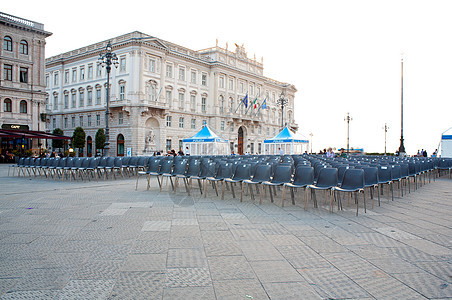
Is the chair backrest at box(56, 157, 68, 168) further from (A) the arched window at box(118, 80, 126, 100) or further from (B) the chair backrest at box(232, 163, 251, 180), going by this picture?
(A) the arched window at box(118, 80, 126, 100)

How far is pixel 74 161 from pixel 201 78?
3977 centimetres

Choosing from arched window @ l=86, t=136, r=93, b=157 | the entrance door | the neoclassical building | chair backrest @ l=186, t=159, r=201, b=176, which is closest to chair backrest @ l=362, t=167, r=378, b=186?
chair backrest @ l=186, t=159, r=201, b=176

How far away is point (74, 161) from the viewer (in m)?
16.9

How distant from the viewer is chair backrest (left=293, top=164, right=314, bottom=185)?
9.00m

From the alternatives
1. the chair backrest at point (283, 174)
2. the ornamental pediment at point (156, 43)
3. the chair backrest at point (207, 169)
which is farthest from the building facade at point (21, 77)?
the chair backrest at point (283, 174)

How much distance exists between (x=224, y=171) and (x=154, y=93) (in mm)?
37641

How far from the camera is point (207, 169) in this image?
Result: 37.1ft

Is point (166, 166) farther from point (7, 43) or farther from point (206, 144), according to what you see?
point (7, 43)

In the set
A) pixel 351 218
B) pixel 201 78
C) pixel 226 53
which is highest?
pixel 226 53

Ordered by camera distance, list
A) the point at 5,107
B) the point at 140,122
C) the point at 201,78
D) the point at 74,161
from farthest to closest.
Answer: the point at 201,78
the point at 140,122
the point at 5,107
the point at 74,161

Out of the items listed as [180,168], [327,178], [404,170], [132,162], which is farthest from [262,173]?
[132,162]

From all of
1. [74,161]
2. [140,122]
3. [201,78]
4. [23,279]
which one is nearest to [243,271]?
[23,279]

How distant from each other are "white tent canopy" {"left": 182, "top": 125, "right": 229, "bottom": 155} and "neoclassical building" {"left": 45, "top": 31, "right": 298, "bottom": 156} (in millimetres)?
5270

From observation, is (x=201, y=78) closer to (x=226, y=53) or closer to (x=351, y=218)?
(x=226, y=53)
